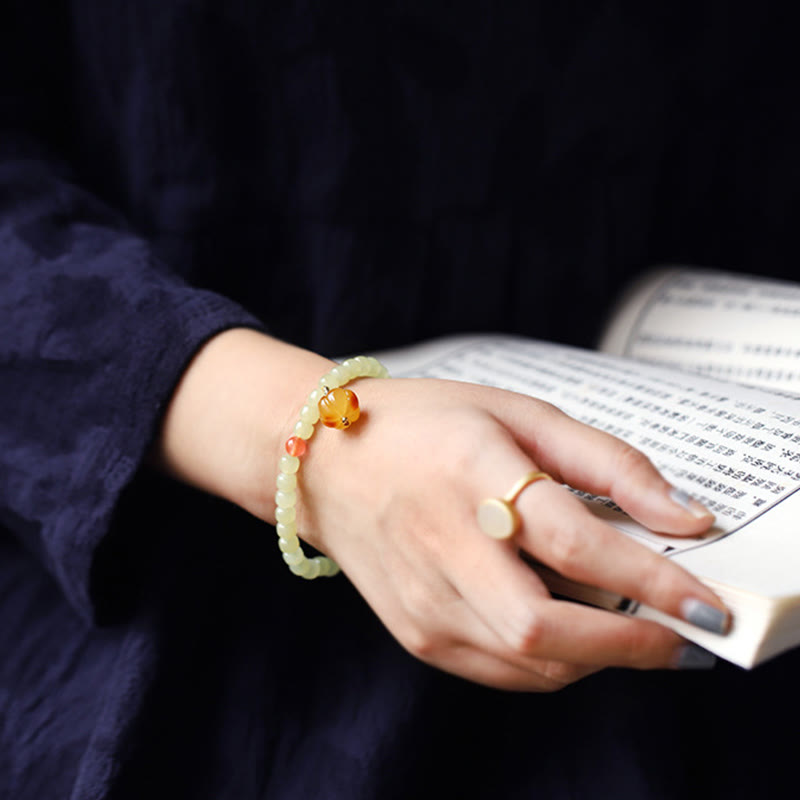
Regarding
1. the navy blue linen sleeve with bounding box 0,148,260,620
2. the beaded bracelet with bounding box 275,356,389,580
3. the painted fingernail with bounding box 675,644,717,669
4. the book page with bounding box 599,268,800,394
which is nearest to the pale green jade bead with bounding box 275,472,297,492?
the beaded bracelet with bounding box 275,356,389,580

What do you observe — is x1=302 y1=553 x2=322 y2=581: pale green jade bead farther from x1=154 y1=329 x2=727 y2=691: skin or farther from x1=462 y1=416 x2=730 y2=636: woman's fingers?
x1=462 y1=416 x2=730 y2=636: woman's fingers

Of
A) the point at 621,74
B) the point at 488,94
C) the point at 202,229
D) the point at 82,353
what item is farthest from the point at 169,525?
the point at 621,74

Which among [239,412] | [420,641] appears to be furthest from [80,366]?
[420,641]

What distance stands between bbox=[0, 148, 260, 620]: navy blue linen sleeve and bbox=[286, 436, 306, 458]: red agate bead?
0.36 ft

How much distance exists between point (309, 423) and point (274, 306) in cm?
27

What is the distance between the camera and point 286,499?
16.7 inches

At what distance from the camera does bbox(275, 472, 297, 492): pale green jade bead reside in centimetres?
42

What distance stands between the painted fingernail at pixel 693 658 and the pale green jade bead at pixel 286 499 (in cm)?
21

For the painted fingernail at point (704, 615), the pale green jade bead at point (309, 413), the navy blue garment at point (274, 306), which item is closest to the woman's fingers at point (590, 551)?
the painted fingernail at point (704, 615)

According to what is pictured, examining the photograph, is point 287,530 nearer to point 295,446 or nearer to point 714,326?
point 295,446

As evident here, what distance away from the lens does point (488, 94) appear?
68 centimetres

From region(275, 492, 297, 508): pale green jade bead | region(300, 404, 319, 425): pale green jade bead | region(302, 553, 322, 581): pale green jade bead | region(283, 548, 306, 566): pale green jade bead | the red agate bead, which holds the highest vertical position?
region(300, 404, 319, 425): pale green jade bead

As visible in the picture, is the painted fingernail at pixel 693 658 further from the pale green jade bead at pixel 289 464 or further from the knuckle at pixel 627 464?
the pale green jade bead at pixel 289 464

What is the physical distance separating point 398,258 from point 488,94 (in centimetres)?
17
